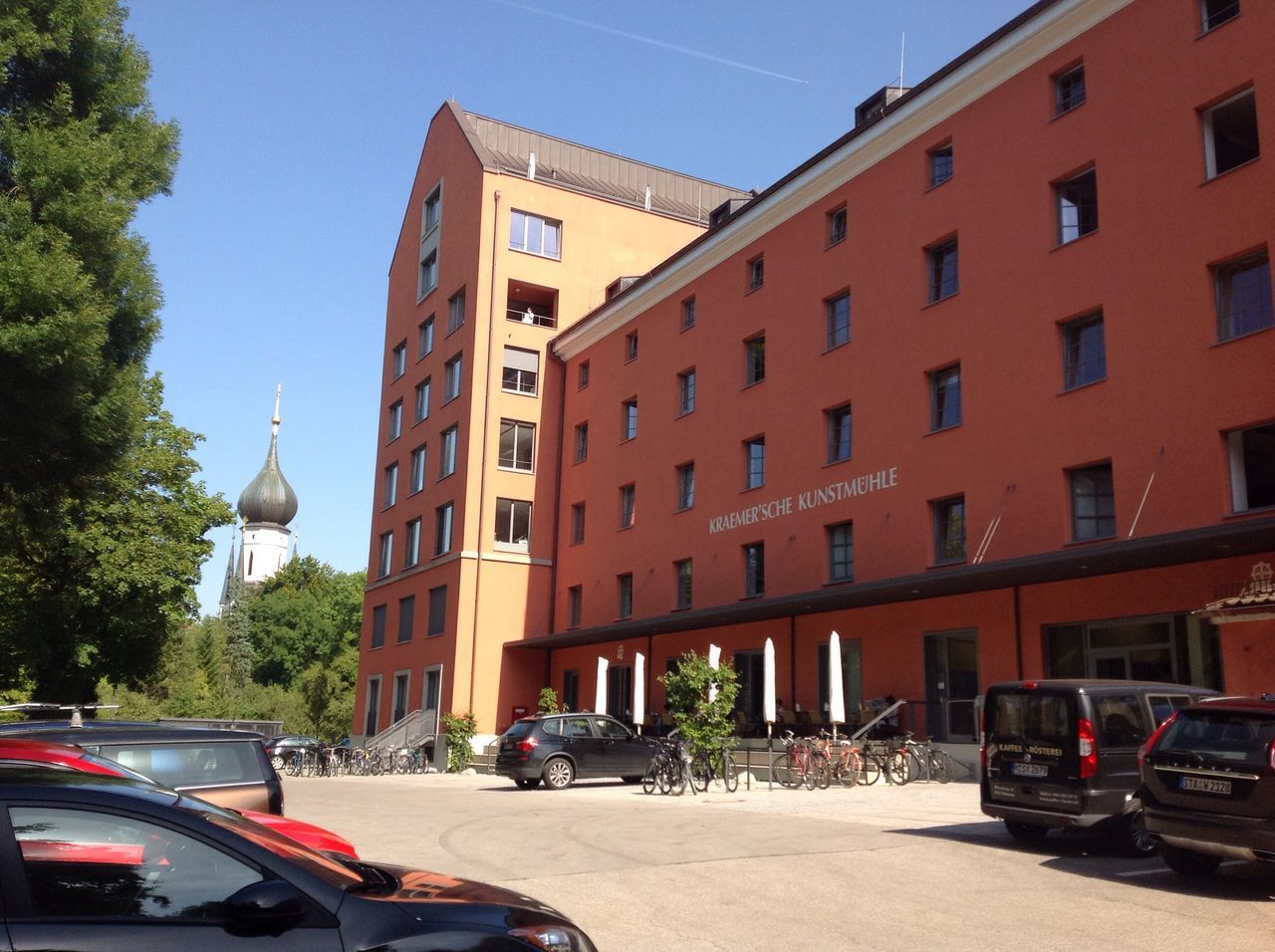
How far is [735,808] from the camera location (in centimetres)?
1695

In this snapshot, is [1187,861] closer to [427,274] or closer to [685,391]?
[685,391]

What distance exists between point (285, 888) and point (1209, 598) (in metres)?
17.5

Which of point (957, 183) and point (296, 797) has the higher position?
point (957, 183)

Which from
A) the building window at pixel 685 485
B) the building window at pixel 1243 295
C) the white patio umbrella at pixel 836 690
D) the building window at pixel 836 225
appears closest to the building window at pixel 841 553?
the white patio umbrella at pixel 836 690

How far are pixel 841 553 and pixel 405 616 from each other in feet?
74.1

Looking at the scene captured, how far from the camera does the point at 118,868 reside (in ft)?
11.7

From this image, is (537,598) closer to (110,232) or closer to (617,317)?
(617,317)

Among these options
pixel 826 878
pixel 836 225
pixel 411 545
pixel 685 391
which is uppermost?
pixel 836 225

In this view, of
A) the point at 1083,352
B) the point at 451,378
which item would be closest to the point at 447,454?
the point at 451,378

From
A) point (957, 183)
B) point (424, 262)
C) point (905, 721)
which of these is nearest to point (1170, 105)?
point (957, 183)

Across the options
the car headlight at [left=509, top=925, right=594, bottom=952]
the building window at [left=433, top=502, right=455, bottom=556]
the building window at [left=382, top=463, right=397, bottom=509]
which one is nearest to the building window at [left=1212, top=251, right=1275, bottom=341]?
the car headlight at [left=509, top=925, right=594, bottom=952]

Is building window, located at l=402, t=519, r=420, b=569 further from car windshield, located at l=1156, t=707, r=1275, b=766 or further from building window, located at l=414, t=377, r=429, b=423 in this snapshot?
car windshield, located at l=1156, t=707, r=1275, b=766

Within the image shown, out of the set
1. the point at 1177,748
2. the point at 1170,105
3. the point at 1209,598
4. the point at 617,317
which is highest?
the point at 617,317

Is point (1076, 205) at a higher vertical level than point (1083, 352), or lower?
higher
